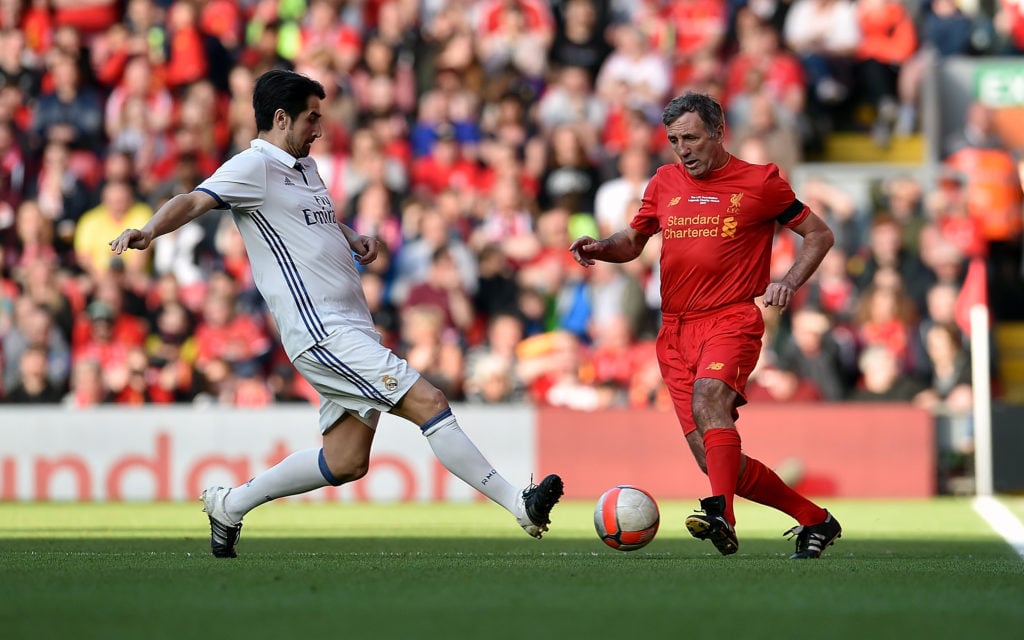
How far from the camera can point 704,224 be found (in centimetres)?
815

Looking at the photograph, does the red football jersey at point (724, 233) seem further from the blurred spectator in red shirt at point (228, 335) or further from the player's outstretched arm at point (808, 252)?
the blurred spectator in red shirt at point (228, 335)

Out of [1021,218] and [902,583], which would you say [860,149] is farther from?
[902,583]

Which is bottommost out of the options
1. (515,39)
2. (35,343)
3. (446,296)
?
(35,343)

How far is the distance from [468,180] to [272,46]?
2998 millimetres

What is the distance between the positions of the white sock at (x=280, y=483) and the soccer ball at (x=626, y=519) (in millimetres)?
1350

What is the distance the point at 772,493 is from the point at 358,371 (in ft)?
6.80

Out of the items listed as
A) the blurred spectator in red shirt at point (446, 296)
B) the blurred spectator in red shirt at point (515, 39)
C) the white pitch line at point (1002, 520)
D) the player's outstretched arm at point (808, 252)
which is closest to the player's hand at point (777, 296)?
the player's outstretched arm at point (808, 252)

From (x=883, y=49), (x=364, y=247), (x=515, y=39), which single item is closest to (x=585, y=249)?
(x=364, y=247)

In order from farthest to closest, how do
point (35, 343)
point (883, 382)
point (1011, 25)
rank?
1. point (1011, 25)
2. point (35, 343)
3. point (883, 382)

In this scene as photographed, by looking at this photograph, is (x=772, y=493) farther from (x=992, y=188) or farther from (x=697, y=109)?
(x=992, y=188)

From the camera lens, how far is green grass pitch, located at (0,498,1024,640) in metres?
5.39

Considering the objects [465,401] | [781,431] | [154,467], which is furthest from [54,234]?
[781,431]

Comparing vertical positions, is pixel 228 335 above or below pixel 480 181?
below

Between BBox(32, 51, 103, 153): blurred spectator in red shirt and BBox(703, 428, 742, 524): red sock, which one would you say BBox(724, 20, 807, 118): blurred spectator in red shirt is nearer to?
BBox(32, 51, 103, 153): blurred spectator in red shirt
